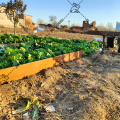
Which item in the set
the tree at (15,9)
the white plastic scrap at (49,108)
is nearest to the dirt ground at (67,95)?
the white plastic scrap at (49,108)

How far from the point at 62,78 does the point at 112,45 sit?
715 cm

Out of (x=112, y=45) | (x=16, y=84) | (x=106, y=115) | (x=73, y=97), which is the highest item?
(x=112, y=45)

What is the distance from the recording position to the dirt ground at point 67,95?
2.20m

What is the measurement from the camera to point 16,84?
2.87 m

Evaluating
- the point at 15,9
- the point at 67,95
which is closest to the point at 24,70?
the point at 67,95

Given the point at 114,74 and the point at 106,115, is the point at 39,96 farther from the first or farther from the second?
the point at 114,74

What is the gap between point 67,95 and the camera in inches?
109

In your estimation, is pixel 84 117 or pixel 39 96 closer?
pixel 84 117

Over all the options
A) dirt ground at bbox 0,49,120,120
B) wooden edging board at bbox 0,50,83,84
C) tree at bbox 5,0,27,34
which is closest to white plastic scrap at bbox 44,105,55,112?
dirt ground at bbox 0,49,120,120

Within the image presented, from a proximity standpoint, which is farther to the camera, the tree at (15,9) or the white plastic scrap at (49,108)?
the tree at (15,9)

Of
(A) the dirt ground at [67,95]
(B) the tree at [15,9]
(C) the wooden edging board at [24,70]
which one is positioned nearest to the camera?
(A) the dirt ground at [67,95]

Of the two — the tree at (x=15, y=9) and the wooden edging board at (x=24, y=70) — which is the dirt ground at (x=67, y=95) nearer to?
the wooden edging board at (x=24, y=70)

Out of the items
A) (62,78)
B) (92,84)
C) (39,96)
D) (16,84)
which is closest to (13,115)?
(39,96)

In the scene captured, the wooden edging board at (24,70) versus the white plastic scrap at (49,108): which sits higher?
the wooden edging board at (24,70)
